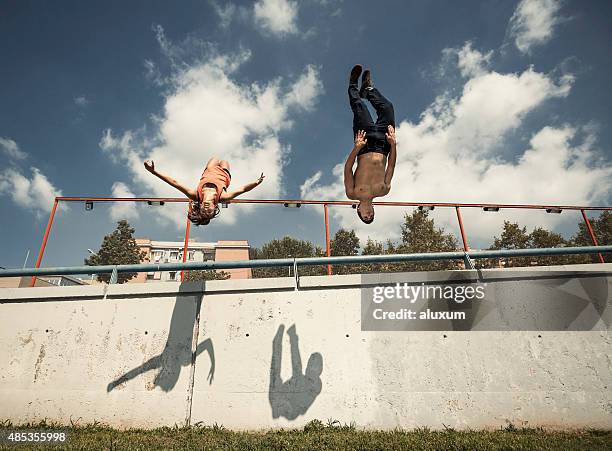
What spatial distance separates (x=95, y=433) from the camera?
139 inches

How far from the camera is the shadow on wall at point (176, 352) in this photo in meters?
3.90

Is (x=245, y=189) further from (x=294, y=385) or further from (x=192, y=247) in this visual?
(x=192, y=247)

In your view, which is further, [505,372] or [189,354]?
[189,354]

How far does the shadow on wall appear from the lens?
154 inches

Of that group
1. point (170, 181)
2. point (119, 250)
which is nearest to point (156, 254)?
point (119, 250)

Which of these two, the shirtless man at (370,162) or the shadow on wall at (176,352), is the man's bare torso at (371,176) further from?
the shadow on wall at (176,352)

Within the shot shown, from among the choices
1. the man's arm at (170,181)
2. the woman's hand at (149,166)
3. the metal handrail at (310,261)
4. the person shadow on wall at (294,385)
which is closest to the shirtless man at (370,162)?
the metal handrail at (310,261)

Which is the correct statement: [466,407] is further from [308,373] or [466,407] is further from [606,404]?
[308,373]

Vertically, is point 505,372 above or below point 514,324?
below

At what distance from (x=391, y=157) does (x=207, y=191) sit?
11.4ft

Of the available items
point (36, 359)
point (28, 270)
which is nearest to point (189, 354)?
point (36, 359)

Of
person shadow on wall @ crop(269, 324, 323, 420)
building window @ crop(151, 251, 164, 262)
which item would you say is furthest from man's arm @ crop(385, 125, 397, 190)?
building window @ crop(151, 251, 164, 262)

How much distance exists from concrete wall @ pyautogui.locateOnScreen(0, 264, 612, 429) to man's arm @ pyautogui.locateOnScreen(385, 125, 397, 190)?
2333 mm

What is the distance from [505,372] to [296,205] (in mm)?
5606
